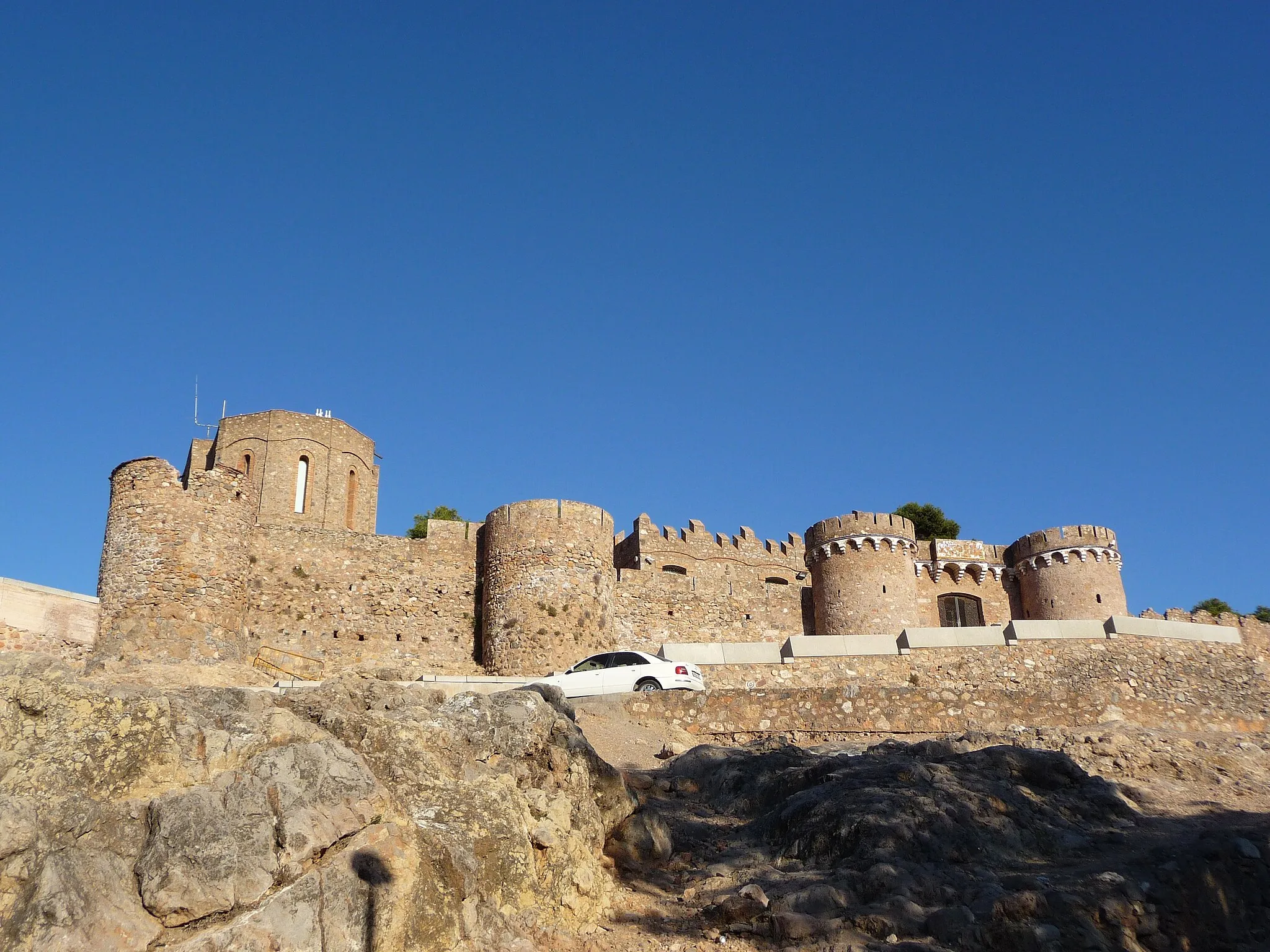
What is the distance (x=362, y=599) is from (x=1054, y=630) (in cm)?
1680

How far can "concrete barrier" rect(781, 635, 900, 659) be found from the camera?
913 inches

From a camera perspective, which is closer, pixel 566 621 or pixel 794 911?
pixel 794 911

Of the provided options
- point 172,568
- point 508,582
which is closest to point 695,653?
point 508,582

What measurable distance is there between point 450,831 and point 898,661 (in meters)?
16.4

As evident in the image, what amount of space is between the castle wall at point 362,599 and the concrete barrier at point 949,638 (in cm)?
1069

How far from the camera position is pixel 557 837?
954cm

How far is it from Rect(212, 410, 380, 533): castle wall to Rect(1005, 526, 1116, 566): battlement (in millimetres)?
21606

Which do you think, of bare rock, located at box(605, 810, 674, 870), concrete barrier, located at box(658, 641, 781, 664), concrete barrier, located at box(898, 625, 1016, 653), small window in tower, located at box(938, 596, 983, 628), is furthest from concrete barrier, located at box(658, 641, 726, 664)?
small window in tower, located at box(938, 596, 983, 628)

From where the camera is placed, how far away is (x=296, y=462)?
30.6 meters

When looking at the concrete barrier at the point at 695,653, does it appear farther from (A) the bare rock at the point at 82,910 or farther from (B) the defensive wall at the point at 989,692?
(A) the bare rock at the point at 82,910

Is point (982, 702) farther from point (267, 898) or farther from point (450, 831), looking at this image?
point (267, 898)

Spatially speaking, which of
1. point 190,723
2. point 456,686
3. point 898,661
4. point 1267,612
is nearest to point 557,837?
point 190,723

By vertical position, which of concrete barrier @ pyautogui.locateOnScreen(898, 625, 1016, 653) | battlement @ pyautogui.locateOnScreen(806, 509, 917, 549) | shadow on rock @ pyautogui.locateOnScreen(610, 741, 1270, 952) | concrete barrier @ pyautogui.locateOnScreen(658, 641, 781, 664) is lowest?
shadow on rock @ pyautogui.locateOnScreen(610, 741, 1270, 952)

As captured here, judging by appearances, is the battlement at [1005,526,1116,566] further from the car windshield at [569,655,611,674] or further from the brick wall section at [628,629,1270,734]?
the car windshield at [569,655,611,674]
